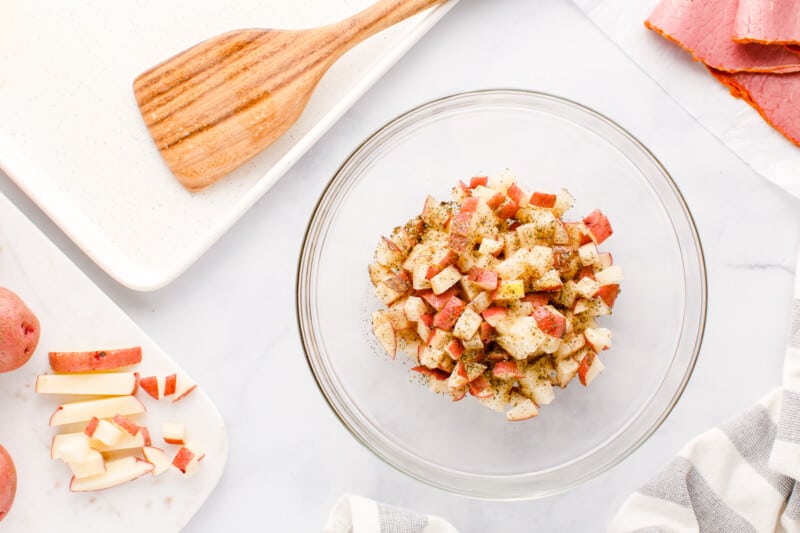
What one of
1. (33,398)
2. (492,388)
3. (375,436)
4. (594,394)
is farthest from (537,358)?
(33,398)

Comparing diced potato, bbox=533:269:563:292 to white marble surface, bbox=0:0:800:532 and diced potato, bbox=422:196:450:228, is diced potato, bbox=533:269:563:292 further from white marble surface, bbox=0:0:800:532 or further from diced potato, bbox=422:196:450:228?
white marble surface, bbox=0:0:800:532

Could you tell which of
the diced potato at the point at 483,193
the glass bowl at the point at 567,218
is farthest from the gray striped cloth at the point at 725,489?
the diced potato at the point at 483,193

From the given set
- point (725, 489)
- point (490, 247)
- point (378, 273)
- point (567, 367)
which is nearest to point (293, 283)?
point (378, 273)

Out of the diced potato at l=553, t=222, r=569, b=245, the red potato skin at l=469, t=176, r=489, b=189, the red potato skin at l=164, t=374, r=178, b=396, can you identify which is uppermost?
the red potato skin at l=469, t=176, r=489, b=189

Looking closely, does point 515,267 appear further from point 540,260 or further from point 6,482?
point 6,482

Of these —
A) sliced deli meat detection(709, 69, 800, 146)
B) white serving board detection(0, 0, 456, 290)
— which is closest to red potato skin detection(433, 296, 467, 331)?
white serving board detection(0, 0, 456, 290)

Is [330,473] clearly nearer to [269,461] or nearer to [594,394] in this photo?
[269,461]
